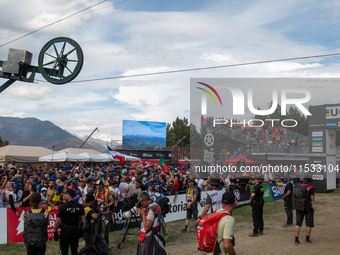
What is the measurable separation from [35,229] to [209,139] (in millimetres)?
28317

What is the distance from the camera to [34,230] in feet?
18.3

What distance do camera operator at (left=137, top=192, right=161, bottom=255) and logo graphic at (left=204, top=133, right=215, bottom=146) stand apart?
2743 centimetres

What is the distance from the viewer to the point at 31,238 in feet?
18.2

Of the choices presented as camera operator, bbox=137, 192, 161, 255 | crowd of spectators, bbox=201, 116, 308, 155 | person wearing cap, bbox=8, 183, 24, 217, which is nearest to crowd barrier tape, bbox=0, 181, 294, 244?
person wearing cap, bbox=8, 183, 24, 217

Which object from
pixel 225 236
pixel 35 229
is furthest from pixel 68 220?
pixel 225 236

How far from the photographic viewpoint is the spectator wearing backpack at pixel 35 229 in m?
5.57

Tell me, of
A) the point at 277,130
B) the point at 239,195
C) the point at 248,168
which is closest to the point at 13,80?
the point at 239,195

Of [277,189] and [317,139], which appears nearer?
[277,189]

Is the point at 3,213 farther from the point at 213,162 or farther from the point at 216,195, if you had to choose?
the point at 213,162

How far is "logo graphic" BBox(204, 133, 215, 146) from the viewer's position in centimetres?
3259

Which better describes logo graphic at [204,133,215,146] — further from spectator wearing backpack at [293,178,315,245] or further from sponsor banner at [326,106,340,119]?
spectator wearing backpack at [293,178,315,245]

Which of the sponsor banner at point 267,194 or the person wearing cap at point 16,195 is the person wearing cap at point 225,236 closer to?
the person wearing cap at point 16,195

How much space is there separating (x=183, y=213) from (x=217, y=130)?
1972cm

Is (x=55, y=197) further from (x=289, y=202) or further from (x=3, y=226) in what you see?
(x=289, y=202)
